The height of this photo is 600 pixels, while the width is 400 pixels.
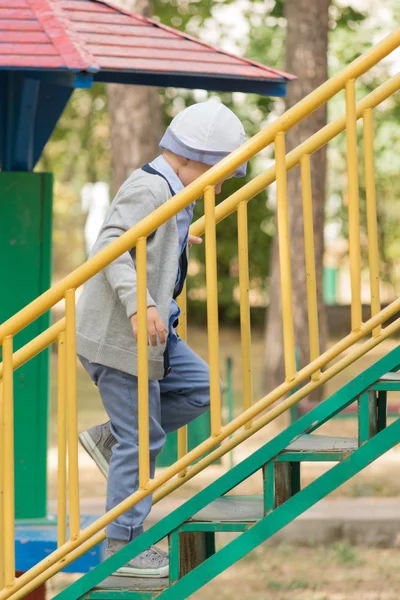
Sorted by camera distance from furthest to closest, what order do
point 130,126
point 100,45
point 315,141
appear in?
point 130,126 < point 100,45 < point 315,141

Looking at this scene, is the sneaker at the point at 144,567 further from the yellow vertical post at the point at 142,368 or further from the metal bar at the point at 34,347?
the metal bar at the point at 34,347

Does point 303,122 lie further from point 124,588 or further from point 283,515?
point 124,588

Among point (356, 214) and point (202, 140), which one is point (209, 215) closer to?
point (202, 140)

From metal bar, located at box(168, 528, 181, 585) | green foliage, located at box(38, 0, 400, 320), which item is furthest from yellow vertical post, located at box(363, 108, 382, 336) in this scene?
green foliage, located at box(38, 0, 400, 320)

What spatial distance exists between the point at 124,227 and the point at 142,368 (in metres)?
0.44

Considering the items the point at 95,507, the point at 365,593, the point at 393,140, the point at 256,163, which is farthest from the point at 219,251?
the point at 365,593

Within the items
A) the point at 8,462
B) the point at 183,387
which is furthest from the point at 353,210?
the point at 8,462

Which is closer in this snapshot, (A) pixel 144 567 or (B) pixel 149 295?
(B) pixel 149 295

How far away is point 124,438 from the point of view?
3.33 m

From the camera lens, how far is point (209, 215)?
3.17 metres

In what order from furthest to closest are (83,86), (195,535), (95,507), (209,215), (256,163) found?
1. (256,163)
2. (95,507)
3. (83,86)
4. (195,535)
5. (209,215)

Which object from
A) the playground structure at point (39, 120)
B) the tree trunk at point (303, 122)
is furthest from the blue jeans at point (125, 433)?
the tree trunk at point (303, 122)

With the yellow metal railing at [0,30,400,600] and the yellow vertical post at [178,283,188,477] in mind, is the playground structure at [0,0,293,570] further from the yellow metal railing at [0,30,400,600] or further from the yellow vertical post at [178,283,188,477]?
the yellow metal railing at [0,30,400,600]

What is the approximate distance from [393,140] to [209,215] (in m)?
16.1
